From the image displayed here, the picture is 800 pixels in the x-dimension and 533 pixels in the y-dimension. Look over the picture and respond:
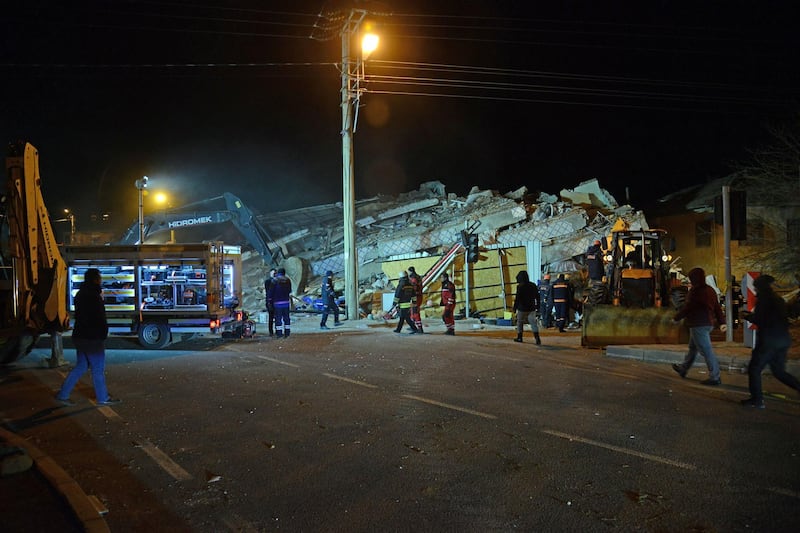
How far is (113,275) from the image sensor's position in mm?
14305

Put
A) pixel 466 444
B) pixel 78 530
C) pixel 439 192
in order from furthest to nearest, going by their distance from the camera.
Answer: pixel 439 192 < pixel 466 444 < pixel 78 530

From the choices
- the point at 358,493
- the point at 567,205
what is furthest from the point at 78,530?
the point at 567,205

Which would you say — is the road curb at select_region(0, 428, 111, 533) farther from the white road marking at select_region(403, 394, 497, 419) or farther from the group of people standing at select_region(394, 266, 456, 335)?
the group of people standing at select_region(394, 266, 456, 335)

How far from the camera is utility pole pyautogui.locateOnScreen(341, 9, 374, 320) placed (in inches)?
798

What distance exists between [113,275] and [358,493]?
11720 millimetres

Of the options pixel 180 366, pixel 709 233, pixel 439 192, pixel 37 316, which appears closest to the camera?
pixel 37 316

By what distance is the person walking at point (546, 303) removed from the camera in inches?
690

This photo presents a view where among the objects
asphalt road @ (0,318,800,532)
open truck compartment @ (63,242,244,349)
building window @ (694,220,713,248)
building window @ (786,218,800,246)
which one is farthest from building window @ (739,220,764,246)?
open truck compartment @ (63,242,244,349)

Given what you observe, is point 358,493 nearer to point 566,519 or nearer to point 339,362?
point 566,519

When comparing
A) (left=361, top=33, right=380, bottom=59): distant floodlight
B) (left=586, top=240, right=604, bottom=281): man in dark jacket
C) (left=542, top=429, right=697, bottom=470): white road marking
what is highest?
(left=361, top=33, right=380, bottom=59): distant floodlight

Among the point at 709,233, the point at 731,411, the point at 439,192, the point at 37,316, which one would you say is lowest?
the point at 731,411

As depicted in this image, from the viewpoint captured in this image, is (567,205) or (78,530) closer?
(78,530)

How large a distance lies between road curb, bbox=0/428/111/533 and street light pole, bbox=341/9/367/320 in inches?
574

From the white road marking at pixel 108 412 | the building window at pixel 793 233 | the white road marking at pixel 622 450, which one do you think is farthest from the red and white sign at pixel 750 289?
the white road marking at pixel 108 412
